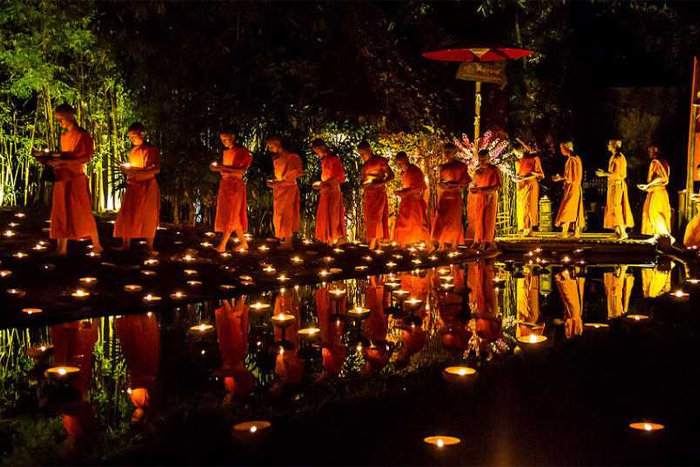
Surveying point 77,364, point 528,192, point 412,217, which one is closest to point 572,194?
point 528,192

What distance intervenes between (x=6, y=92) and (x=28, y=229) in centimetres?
400

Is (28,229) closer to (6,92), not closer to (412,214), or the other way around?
(6,92)

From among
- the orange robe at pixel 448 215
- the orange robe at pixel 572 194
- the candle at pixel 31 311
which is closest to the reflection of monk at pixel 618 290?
the orange robe at pixel 448 215

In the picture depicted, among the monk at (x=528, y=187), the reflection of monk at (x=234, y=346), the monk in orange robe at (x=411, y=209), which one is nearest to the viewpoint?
the reflection of monk at (x=234, y=346)

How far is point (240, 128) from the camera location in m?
13.8

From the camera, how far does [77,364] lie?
5609 millimetres

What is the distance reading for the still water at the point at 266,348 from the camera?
454cm

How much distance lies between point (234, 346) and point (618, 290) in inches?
203

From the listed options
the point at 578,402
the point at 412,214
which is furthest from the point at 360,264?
the point at 578,402

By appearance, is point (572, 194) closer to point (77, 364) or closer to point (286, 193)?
point (286, 193)

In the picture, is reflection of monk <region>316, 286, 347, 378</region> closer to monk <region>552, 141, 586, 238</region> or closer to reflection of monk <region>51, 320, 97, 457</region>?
reflection of monk <region>51, 320, 97, 457</region>

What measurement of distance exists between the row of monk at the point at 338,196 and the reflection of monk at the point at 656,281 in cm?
271

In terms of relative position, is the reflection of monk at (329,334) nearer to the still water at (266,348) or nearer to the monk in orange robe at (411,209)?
the still water at (266,348)

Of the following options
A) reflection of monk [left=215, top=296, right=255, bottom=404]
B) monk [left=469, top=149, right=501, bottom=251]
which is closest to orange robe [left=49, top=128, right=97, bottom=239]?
reflection of monk [left=215, top=296, right=255, bottom=404]
